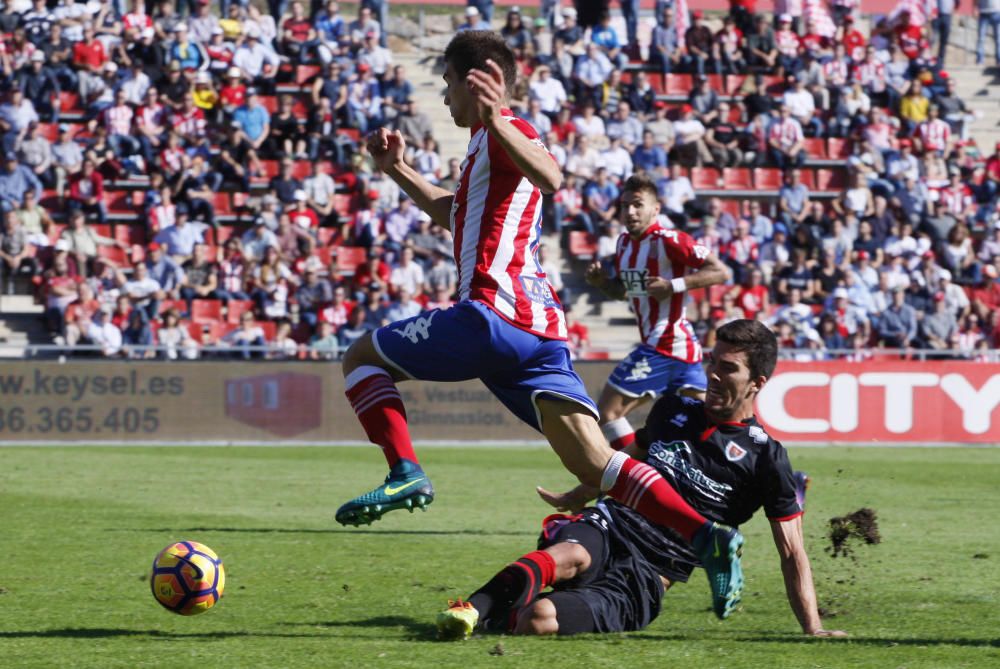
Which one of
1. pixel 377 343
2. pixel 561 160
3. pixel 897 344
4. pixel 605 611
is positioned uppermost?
pixel 377 343

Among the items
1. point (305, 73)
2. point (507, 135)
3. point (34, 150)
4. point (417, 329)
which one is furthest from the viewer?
point (305, 73)

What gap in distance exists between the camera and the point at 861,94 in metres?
27.9

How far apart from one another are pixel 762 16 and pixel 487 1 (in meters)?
5.75

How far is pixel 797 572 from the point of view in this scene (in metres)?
6.02

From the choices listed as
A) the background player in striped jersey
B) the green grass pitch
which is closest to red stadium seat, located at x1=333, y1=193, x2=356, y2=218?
the green grass pitch

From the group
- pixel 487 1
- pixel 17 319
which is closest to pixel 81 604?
pixel 17 319

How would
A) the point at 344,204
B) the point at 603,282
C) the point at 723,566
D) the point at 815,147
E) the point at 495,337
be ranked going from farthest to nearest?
the point at 815,147, the point at 344,204, the point at 603,282, the point at 495,337, the point at 723,566

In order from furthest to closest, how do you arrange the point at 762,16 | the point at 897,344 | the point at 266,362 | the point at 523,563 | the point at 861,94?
the point at 762,16 < the point at 861,94 < the point at 897,344 < the point at 266,362 < the point at 523,563

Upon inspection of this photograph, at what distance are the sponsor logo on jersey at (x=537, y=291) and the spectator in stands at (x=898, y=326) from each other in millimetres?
17296

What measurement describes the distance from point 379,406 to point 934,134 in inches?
918

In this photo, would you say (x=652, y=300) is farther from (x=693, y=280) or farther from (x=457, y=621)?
(x=457, y=621)

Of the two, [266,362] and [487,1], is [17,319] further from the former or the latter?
[487,1]

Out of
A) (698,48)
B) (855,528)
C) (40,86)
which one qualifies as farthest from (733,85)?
(855,528)

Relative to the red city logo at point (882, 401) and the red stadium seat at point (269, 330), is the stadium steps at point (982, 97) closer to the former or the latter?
the red city logo at point (882, 401)
